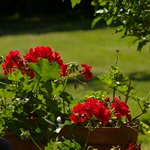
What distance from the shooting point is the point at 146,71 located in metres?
12.2

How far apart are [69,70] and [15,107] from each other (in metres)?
0.34

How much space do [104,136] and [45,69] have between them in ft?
1.46

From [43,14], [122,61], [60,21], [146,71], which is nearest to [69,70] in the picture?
[146,71]

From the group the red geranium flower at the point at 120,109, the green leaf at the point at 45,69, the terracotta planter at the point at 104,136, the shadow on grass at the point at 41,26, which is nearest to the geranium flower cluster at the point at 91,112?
the red geranium flower at the point at 120,109

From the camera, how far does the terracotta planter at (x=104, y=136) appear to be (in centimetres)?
417

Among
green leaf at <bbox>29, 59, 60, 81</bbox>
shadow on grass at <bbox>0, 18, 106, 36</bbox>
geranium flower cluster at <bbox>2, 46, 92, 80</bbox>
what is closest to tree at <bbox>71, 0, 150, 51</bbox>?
geranium flower cluster at <bbox>2, 46, 92, 80</bbox>

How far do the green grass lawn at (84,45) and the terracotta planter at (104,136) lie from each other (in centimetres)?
358

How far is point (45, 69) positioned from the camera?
4.21 metres

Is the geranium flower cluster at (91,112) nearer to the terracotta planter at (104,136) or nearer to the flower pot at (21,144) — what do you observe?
the terracotta planter at (104,136)

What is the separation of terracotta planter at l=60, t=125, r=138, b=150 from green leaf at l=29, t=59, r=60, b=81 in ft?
0.88

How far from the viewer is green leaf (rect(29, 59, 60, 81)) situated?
4.17 m

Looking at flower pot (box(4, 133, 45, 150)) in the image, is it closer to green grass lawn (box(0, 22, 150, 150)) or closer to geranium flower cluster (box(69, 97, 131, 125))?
geranium flower cluster (box(69, 97, 131, 125))

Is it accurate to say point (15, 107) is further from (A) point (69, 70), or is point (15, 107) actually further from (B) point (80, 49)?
(B) point (80, 49)

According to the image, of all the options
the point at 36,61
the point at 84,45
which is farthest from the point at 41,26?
the point at 36,61
